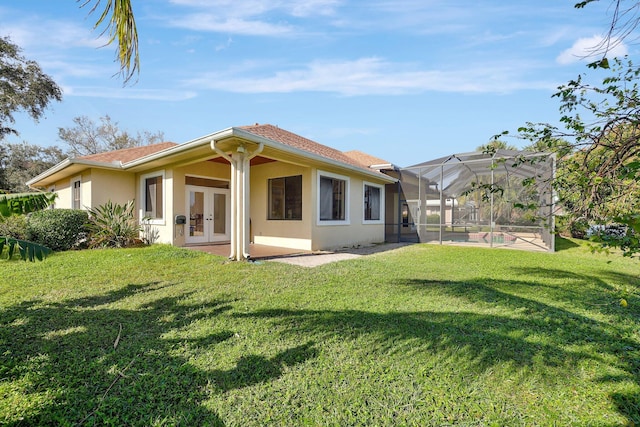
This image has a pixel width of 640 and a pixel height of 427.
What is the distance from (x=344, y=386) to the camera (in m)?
2.75

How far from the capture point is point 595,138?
10.2ft

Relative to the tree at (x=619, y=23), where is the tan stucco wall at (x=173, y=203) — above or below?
below

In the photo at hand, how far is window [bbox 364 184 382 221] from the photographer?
48.0 ft

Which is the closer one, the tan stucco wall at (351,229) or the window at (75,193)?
the tan stucco wall at (351,229)

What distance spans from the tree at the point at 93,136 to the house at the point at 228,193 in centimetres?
2372

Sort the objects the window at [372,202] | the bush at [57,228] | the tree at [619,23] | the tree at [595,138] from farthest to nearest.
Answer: the window at [372,202] < the bush at [57,228] < the tree at [595,138] < the tree at [619,23]

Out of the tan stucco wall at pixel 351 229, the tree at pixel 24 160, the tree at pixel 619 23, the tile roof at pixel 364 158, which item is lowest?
the tan stucco wall at pixel 351 229

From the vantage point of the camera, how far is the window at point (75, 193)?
1375 cm

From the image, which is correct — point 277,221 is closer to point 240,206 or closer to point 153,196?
point 240,206

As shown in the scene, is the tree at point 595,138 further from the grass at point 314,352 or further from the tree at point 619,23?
the grass at point 314,352

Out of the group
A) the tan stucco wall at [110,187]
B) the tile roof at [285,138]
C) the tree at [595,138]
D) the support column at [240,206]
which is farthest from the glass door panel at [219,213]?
the tree at [595,138]

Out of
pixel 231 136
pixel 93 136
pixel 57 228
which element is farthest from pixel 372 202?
pixel 93 136

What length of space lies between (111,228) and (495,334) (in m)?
12.0

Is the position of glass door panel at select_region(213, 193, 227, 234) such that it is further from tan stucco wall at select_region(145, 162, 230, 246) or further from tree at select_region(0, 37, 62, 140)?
tree at select_region(0, 37, 62, 140)
